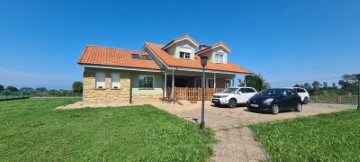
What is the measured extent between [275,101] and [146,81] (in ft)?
37.0

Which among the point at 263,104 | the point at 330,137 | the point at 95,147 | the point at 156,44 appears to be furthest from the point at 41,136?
the point at 156,44

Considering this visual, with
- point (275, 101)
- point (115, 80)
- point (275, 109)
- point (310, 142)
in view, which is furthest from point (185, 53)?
point (310, 142)

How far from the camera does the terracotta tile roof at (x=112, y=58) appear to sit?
615 inches

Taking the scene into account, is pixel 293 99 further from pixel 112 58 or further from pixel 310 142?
pixel 112 58

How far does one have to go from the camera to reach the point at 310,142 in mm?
5465

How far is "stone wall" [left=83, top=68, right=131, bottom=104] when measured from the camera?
15117 mm

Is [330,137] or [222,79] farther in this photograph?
[222,79]

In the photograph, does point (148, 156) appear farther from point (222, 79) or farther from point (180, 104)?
point (222, 79)

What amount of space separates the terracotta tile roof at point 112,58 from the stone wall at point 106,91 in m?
0.74

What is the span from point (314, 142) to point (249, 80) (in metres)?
19.8

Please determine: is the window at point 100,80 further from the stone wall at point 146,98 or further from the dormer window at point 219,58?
the dormer window at point 219,58

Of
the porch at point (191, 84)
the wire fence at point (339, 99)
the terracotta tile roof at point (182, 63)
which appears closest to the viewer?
the porch at point (191, 84)

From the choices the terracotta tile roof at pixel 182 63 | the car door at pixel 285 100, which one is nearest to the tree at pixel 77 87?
the terracotta tile roof at pixel 182 63

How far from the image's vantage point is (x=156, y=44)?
24203 millimetres
